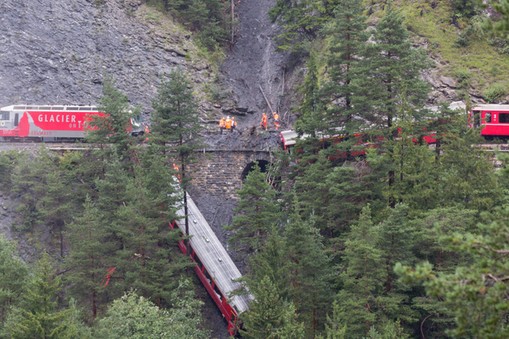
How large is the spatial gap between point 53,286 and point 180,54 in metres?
30.1

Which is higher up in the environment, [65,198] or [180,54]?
[180,54]

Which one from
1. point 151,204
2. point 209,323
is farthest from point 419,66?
point 209,323

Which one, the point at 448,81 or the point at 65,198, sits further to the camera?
the point at 448,81

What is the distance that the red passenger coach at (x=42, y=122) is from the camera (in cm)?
3597

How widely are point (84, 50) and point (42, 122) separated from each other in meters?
9.76

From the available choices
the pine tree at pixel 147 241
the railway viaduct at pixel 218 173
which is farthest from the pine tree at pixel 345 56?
the pine tree at pixel 147 241

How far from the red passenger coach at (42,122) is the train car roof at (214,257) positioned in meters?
9.58

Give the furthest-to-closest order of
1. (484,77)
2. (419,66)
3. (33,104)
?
(33,104)
(484,77)
(419,66)

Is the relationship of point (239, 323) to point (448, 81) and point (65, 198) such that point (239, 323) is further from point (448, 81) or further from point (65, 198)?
point (448, 81)

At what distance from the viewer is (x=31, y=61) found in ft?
134

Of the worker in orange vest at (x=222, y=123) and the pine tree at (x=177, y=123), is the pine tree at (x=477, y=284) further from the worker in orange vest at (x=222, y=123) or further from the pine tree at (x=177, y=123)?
the worker in orange vest at (x=222, y=123)

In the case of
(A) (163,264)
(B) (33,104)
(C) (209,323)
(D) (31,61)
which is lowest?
(C) (209,323)

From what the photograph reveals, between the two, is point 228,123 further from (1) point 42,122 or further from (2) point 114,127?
(1) point 42,122

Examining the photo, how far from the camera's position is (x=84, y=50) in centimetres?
4378
